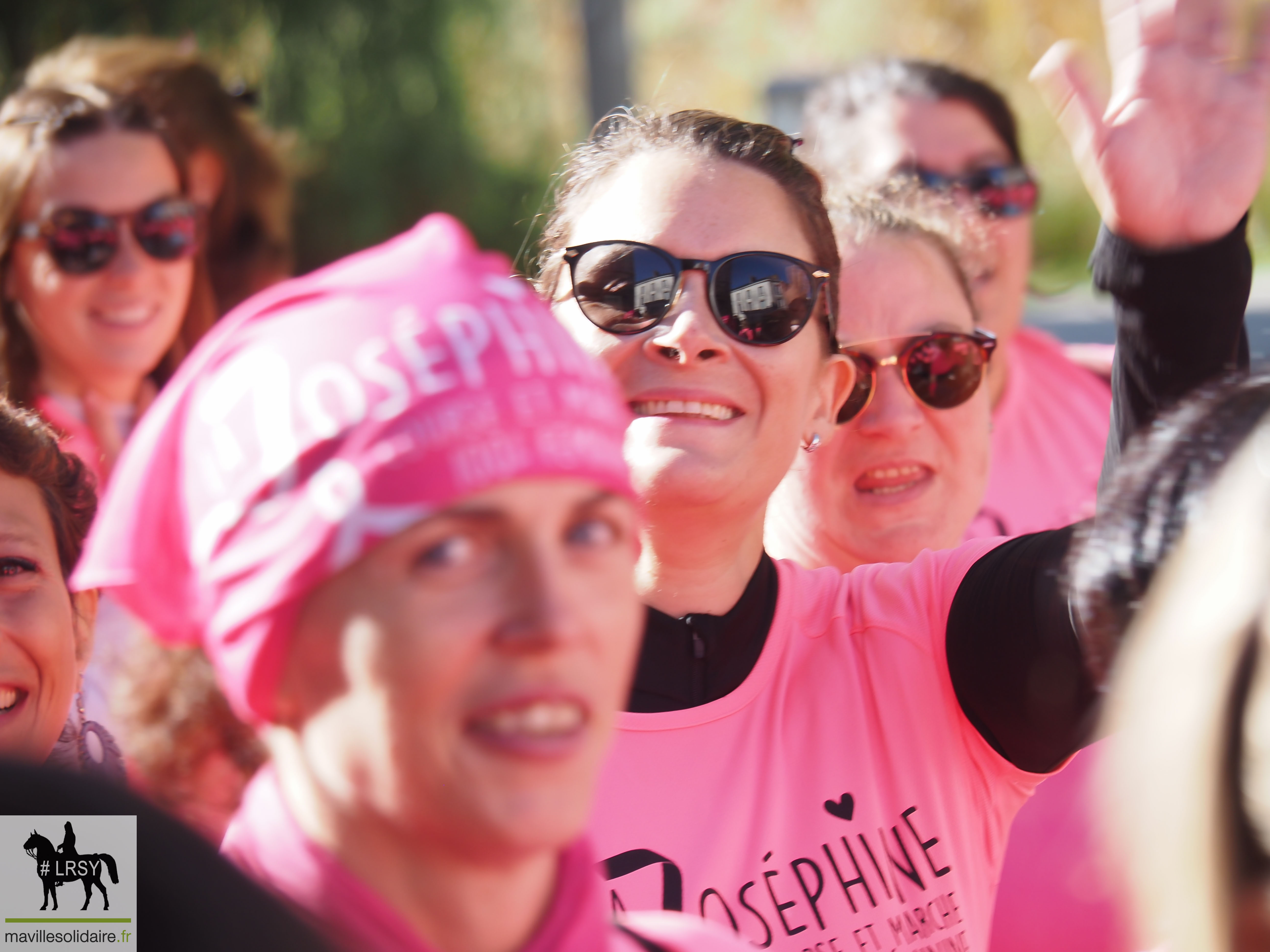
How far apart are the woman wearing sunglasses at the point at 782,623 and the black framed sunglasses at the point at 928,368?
1.40 ft

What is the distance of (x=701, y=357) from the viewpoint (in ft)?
6.15

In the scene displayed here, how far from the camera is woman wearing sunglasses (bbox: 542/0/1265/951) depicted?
1741mm

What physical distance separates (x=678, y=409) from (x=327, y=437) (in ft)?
2.89

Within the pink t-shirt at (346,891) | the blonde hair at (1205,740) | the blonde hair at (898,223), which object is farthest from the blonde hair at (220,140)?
the blonde hair at (1205,740)

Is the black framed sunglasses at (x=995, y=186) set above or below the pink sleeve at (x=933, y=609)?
above

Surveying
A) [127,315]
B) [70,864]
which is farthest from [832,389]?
[127,315]

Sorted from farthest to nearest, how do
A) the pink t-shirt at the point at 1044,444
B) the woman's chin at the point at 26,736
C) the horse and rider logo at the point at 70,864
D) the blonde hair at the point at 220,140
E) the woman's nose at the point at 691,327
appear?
the blonde hair at the point at 220,140
the pink t-shirt at the point at 1044,444
the woman's nose at the point at 691,327
the woman's chin at the point at 26,736
the horse and rider logo at the point at 70,864

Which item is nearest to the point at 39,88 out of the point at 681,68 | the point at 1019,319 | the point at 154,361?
the point at 154,361

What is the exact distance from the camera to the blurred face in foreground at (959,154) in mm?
3463

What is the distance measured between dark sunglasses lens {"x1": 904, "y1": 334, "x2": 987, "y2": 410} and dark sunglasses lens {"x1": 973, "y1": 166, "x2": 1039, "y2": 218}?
1.10 meters

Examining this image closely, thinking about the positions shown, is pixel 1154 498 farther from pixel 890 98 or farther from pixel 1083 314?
pixel 1083 314

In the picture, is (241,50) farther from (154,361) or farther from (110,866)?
(110,866)

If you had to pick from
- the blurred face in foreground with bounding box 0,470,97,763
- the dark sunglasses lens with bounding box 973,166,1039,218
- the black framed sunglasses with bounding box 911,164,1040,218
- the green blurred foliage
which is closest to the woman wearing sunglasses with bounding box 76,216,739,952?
the blurred face in foreground with bounding box 0,470,97,763

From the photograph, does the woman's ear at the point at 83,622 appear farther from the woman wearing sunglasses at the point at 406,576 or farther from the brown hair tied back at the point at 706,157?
the brown hair tied back at the point at 706,157
